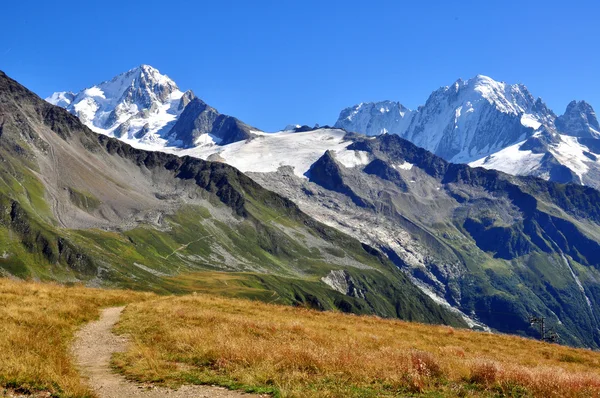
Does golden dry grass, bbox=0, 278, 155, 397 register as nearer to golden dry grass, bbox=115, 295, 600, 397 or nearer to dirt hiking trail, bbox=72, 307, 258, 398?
dirt hiking trail, bbox=72, 307, 258, 398

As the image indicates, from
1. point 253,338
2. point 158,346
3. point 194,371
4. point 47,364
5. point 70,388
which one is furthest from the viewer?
point 253,338

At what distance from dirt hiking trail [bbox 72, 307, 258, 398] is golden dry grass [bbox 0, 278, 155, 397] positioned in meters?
0.59

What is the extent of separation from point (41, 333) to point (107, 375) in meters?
5.72

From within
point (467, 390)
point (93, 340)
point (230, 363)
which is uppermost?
point (467, 390)

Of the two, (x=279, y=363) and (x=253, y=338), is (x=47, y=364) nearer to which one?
(x=279, y=363)

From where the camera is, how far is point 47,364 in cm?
1712

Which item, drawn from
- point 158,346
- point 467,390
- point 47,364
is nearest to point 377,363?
point 467,390

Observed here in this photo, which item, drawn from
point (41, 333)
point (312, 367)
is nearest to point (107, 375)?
point (41, 333)

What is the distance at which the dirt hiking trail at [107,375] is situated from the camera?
16.4 meters

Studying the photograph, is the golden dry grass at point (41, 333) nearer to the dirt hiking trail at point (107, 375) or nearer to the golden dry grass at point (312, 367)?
the dirt hiking trail at point (107, 375)

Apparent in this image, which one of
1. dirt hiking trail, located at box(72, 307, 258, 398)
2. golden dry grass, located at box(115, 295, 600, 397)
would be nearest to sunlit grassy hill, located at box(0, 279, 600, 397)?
golden dry grass, located at box(115, 295, 600, 397)

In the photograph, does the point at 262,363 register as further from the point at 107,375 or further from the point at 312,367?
the point at 107,375

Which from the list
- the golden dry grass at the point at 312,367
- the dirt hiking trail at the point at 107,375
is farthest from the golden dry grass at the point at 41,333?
the golden dry grass at the point at 312,367

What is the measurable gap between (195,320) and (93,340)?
5955 mm
